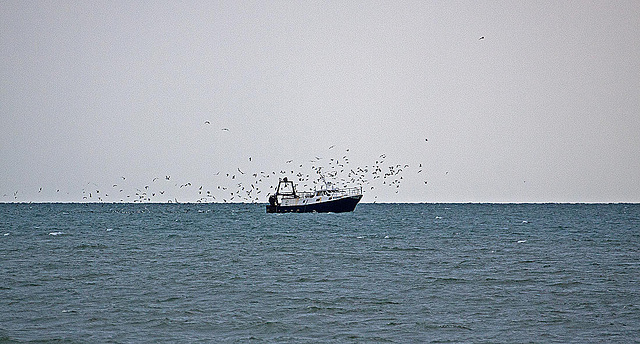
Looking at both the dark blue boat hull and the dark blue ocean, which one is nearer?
the dark blue ocean

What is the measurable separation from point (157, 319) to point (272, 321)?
4111 mm

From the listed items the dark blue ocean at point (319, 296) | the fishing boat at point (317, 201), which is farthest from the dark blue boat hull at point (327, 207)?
the dark blue ocean at point (319, 296)

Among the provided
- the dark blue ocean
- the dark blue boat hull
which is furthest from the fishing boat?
the dark blue ocean

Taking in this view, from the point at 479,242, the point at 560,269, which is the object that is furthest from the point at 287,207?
the point at 560,269

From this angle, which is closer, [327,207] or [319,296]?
[319,296]

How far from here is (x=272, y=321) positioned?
80.1 feet

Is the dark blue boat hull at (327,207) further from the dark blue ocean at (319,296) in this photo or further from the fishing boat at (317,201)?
the dark blue ocean at (319,296)

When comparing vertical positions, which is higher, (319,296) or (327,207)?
(327,207)

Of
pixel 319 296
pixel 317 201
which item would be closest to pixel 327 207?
pixel 317 201

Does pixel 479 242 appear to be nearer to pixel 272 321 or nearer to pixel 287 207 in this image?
pixel 272 321

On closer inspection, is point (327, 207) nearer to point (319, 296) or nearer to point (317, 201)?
point (317, 201)

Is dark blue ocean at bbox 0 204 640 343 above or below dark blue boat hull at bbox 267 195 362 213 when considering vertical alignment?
below

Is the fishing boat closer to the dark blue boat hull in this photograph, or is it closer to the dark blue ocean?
the dark blue boat hull

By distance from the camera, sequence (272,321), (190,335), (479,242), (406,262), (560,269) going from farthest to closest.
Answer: (479,242)
(406,262)
(560,269)
(272,321)
(190,335)
